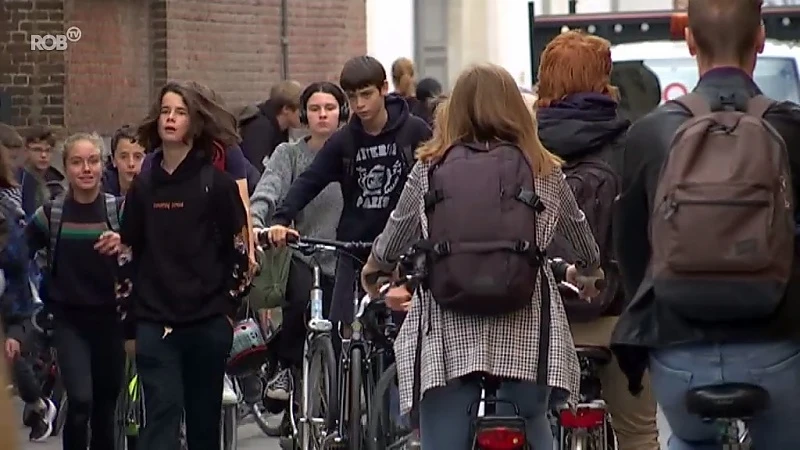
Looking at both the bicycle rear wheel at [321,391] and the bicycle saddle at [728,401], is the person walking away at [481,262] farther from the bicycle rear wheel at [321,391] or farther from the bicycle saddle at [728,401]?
the bicycle rear wheel at [321,391]

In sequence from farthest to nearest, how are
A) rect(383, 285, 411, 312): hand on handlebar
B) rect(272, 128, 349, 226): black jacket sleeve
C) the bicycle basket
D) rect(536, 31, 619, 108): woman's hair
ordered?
the bicycle basket < rect(272, 128, 349, 226): black jacket sleeve < rect(536, 31, 619, 108): woman's hair < rect(383, 285, 411, 312): hand on handlebar

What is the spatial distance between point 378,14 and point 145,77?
16.4 ft

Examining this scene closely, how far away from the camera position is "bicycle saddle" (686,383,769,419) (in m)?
5.16

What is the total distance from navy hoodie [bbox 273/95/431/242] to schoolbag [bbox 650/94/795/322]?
14.5 feet

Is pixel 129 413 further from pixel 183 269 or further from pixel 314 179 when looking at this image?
pixel 183 269

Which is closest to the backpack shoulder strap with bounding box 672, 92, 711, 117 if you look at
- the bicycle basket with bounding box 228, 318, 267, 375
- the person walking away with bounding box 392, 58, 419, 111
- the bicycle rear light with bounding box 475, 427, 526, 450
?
the bicycle rear light with bounding box 475, 427, 526, 450

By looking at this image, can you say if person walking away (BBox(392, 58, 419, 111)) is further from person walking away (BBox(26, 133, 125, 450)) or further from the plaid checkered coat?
the plaid checkered coat

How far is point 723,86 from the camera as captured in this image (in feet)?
17.7

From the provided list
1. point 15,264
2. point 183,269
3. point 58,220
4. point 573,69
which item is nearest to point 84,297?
point 15,264

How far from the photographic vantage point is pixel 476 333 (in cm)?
633

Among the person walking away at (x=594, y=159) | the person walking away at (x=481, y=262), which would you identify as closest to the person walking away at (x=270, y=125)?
the person walking away at (x=594, y=159)

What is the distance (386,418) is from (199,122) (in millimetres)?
1504

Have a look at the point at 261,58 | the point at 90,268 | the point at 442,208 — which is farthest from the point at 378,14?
the point at 442,208

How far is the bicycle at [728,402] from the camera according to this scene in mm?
5164
